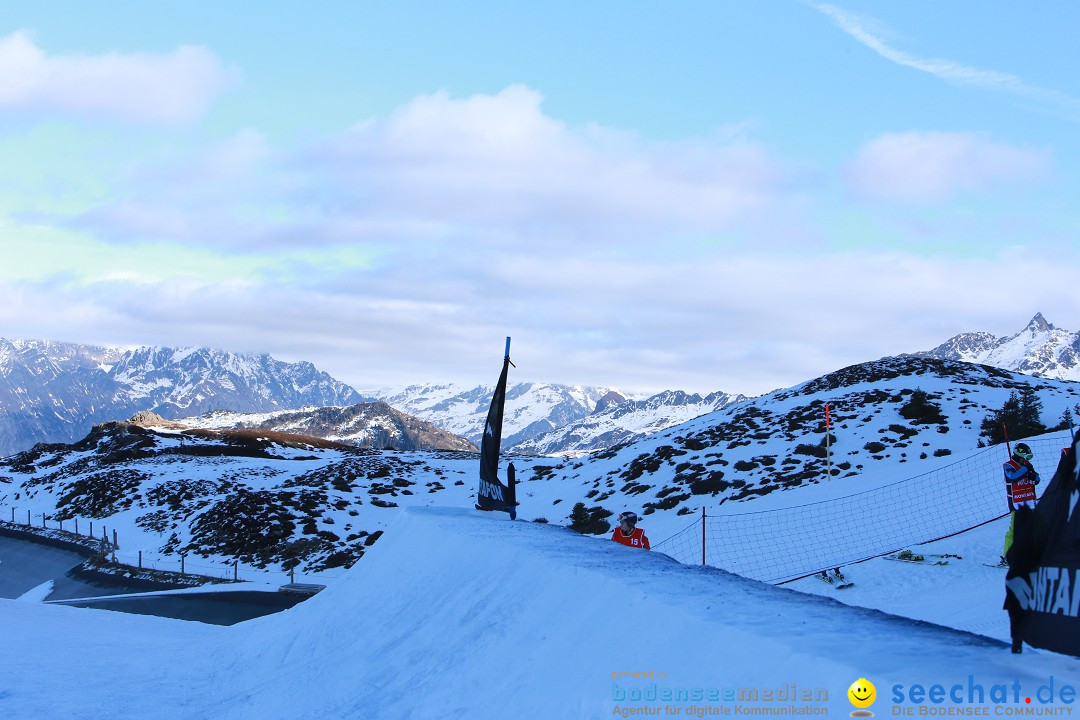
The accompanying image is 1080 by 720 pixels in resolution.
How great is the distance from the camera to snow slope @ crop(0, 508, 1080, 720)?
5.51 meters

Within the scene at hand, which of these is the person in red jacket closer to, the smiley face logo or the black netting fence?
the black netting fence

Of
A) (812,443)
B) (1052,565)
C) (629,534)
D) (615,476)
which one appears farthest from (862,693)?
(615,476)

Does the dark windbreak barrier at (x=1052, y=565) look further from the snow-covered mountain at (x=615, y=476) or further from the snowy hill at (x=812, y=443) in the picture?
the snowy hill at (x=812, y=443)

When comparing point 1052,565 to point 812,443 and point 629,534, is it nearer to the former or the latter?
point 629,534

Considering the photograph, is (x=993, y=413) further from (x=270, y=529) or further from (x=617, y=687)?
(x=617, y=687)

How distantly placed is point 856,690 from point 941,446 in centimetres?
3354

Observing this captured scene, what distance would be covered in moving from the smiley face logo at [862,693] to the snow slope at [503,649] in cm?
4

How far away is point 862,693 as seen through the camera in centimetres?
485

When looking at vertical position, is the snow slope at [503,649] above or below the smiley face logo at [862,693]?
below

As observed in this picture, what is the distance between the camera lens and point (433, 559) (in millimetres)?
11828

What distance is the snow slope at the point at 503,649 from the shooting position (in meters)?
5.51

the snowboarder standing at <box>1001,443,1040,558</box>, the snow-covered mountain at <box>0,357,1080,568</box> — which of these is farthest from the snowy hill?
the snowboarder standing at <box>1001,443,1040,558</box>

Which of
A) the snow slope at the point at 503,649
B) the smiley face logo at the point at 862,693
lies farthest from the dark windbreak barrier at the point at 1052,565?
the smiley face logo at the point at 862,693

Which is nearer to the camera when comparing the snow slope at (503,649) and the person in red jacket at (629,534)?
the snow slope at (503,649)
